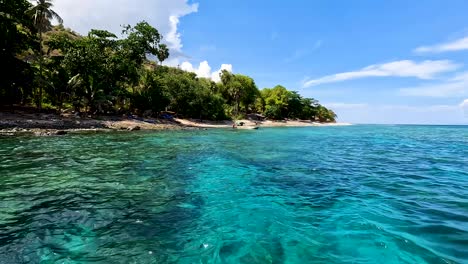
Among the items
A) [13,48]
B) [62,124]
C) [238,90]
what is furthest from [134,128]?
[238,90]

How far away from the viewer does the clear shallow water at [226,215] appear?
6457 mm

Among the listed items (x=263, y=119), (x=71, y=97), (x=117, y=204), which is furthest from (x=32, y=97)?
(x=263, y=119)

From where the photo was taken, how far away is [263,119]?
10812cm

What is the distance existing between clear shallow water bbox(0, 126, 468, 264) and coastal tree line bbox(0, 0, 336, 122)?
3401cm

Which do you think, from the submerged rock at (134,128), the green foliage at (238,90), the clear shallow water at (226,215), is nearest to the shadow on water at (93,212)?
the clear shallow water at (226,215)

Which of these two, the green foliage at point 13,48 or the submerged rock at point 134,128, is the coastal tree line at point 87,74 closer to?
the green foliage at point 13,48

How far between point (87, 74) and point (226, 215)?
50030mm

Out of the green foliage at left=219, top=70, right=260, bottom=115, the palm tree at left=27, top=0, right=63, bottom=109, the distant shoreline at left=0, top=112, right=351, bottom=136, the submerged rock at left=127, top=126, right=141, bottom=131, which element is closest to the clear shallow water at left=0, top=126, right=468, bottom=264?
the distant shoreline at left=0, top=112, right=351, bottom=136

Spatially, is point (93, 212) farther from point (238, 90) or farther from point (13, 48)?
point (238, 90)

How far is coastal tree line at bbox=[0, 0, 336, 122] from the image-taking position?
42344mm

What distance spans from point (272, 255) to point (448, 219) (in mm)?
6091

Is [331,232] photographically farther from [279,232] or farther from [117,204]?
[117,204]

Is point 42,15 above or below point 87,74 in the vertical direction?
above

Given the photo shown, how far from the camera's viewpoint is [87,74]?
50344mm
